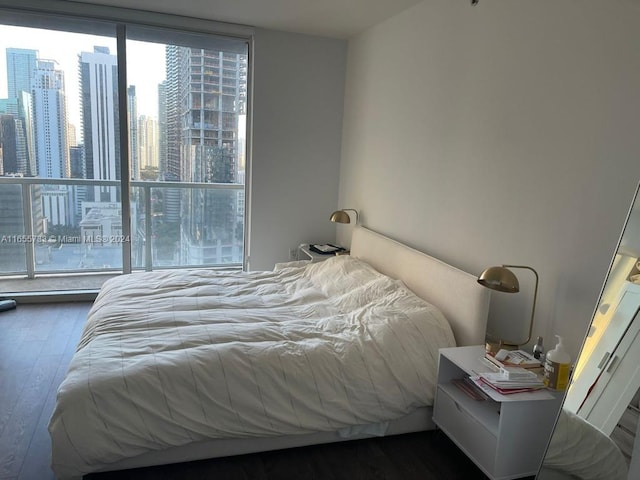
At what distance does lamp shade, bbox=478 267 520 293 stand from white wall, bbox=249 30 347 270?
2896mm

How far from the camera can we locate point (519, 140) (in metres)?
2.50

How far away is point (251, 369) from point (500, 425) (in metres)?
1.12

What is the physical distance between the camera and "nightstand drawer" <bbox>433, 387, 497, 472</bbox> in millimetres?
2107

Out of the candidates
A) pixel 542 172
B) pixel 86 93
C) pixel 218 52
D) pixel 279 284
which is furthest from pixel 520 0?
pixel 86 93

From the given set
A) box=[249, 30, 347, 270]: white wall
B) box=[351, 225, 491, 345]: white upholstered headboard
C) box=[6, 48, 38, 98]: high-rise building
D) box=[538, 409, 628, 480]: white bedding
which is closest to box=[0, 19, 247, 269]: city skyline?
box=[6, 48, 38, 98]: high-rise building

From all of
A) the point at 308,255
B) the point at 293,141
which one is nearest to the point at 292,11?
the point at 293,141

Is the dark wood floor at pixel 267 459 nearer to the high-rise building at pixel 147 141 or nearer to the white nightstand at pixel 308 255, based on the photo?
the white nightstand at pixel 308 255

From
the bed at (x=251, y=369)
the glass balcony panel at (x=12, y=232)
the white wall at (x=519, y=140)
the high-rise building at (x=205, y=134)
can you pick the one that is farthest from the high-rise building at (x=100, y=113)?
the white wall at (x=519, y=140)

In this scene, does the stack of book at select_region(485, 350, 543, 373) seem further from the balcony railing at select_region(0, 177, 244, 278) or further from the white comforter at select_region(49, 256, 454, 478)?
the balcony railing at select_region(0, 177, 244, 278)

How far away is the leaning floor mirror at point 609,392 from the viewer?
1.66 m

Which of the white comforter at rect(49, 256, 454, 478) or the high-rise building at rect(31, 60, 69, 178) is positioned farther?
the high-rise building at rect(31, 60, 69, 178)

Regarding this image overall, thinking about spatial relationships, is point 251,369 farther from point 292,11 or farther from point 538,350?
point 292,11

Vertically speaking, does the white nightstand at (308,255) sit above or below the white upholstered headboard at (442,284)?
below

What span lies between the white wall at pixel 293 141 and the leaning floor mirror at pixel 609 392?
133 inches
